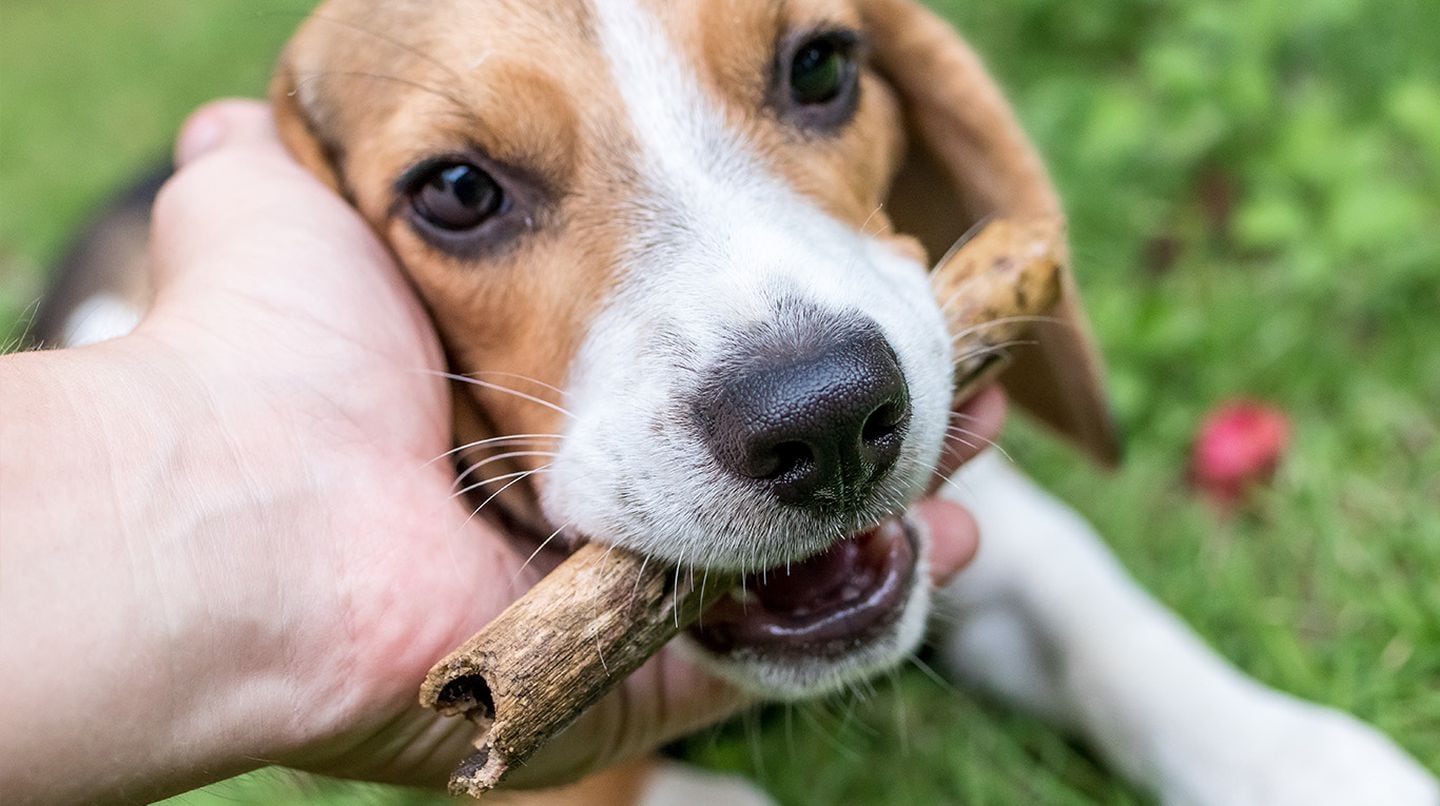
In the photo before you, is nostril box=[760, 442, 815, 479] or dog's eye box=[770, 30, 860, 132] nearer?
nostril box=[760, 442, 815, 479]

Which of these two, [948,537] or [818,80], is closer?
[948,537]

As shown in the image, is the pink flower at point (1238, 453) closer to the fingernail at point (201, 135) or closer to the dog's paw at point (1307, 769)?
the dog's paw at point (1307, 769)

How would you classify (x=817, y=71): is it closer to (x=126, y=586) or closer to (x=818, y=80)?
(x=818, y=80)

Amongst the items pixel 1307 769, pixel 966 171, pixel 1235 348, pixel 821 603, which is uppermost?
pixel 966 171

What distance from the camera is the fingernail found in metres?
3.38

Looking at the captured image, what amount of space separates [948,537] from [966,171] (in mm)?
1083

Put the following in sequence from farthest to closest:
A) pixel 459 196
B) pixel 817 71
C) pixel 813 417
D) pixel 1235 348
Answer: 1. pixel 1235 348
2. pixel 817 71
3. pixel 459 196
4. pixel 813 417

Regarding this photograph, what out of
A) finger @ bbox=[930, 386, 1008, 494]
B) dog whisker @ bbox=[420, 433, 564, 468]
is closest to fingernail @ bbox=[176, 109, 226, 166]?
dog whisker @ bbox=[420, 433, 564, 468]

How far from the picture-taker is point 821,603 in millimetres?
2727

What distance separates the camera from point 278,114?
3.38 metres

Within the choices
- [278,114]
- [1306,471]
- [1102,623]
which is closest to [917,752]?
[1102,623]

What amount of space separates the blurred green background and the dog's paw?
0.21 m

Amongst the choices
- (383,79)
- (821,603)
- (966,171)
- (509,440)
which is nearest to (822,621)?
(821,603)

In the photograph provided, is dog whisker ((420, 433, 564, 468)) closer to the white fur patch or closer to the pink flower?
the white fur patch
